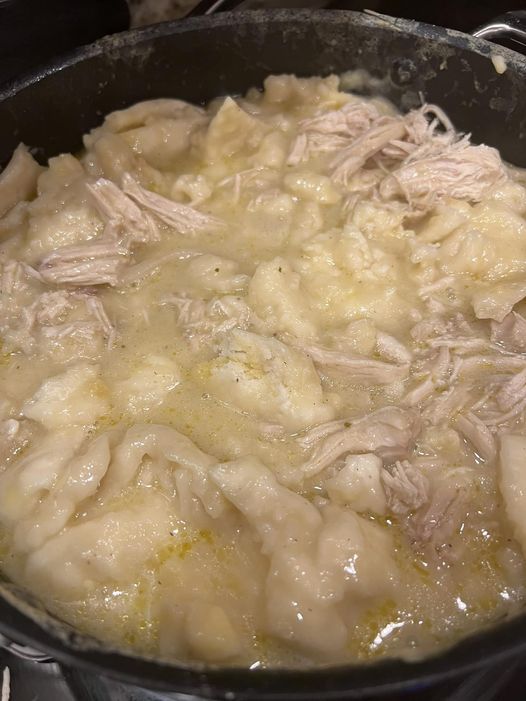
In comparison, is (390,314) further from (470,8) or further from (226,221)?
(470,8)

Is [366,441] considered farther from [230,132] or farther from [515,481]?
[230,132]

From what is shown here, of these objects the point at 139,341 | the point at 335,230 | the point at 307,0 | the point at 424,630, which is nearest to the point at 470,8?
the point at 307,0

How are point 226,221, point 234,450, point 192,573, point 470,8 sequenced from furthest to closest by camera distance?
point 470,8
point 226,221
point 234,450
point 192,573

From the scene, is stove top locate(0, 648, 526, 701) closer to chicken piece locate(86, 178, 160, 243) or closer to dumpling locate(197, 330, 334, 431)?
dumpling locate(197, 330, 334, 431)

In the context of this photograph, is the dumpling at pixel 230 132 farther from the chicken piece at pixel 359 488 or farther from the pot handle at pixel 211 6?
the chicken piece at pixel 359 488

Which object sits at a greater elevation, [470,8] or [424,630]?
[470,8]

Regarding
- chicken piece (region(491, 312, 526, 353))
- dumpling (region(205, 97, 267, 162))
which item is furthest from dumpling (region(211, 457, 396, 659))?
dumpling (region(205, 97, 267, 162))

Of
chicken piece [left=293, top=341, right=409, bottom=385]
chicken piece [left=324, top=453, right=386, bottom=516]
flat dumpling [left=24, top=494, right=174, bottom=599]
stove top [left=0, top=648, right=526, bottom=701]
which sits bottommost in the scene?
stove top [left=0, top=648, right=526, bottom=701]

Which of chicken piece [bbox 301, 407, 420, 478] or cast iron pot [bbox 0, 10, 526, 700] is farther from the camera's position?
cast iron pot [bbox 0, 10, 526, 700]

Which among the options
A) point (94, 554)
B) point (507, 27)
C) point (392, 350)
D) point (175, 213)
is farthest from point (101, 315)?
point (507, 27)
